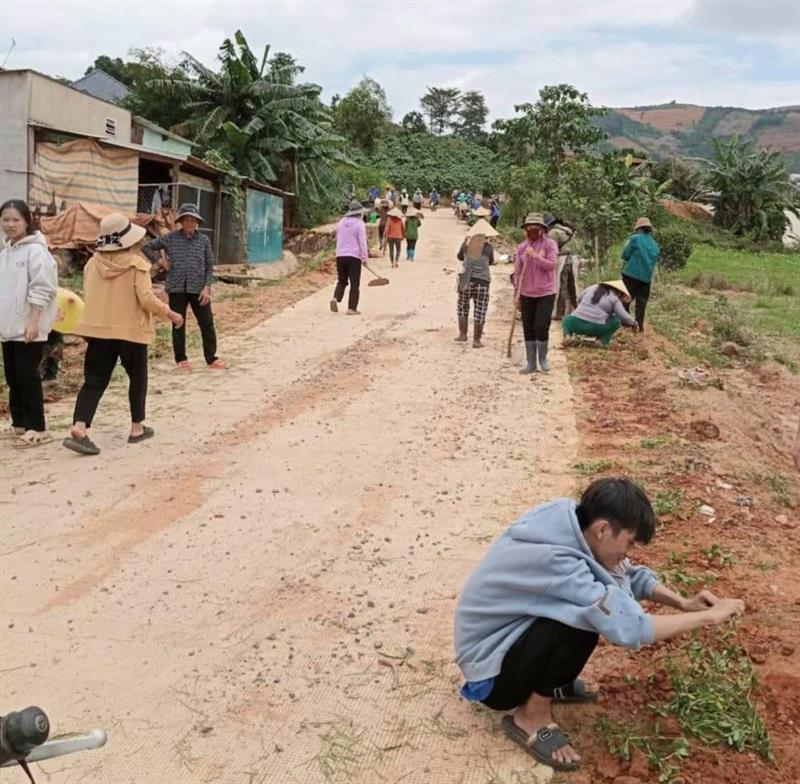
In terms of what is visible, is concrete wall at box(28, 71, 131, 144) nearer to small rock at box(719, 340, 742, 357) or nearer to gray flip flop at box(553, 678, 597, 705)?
small rock at box(719, 340, 742, 357)

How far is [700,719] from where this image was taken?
9.59ft

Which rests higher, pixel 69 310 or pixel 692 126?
pixel 692 126

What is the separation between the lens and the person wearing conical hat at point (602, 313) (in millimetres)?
9531

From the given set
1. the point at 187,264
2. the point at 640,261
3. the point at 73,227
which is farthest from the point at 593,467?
the point at 73,227

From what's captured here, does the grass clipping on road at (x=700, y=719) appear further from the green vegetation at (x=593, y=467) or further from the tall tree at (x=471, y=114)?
the tall tree at (x=471, y=114)

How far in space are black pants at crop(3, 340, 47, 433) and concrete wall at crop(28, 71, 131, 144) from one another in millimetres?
10924

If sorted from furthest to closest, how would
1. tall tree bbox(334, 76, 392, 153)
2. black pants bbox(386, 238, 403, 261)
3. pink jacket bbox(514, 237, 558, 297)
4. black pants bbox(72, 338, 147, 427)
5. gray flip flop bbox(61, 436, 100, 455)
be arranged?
tall tree bbox(334, 76, 392, 153)
black pants bbox(386, 238, 403, 261)
pink jacket bbox(514, 237, 558, 297)
black pants bbox(72, 338, 147, 427)
gray flip flop bbox(61, 436, 100, 455)

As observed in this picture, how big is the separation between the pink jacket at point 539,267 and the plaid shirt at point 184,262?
312 cm

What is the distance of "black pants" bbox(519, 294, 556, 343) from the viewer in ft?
27.6

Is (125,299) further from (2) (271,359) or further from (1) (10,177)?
(1) (10,177)

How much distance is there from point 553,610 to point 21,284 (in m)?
4.59

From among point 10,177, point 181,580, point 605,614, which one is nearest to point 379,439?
point 181,580

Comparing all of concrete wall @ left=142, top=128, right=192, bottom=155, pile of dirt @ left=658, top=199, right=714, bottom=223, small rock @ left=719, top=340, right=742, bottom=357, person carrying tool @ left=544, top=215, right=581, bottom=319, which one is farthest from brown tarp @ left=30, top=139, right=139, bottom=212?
pile of dirt @ left=658, top=199, right=714, bottom=223

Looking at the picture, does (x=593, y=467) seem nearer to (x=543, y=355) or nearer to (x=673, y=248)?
(x=543, y=355)
